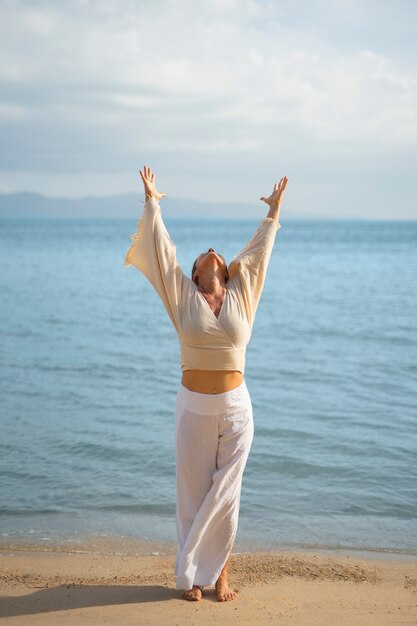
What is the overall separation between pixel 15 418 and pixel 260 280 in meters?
6.14

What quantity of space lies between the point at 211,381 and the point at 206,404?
0.15m

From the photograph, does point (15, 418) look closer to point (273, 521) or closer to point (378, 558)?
point (273, 521)

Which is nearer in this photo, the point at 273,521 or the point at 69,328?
the point at 273,521

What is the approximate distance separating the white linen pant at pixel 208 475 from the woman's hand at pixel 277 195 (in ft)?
4.15

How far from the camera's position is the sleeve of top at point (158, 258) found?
16.6 feet

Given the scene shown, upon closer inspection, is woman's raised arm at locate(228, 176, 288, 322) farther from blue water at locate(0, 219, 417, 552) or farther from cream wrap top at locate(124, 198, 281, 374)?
blue water at locate(0, 219, 417, 552)

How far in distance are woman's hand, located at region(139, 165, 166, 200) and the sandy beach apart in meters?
2.55

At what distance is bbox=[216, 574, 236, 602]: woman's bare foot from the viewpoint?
5.06 metres

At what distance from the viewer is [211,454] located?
5.01m

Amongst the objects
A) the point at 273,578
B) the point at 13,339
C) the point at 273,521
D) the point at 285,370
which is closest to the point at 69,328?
the point at 13,339

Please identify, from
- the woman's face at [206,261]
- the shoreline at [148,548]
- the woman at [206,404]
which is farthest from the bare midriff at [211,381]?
the shoreline at [148,548]

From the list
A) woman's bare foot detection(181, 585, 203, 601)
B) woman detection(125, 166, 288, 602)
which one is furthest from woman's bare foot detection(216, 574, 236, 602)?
woman's bare foot detection(181, 585, 203, 601)

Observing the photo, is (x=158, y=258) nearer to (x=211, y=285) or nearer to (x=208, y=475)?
(x=211, y=285)

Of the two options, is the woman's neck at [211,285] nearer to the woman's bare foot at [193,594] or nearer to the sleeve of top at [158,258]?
the sleeve of top at [158,258]
